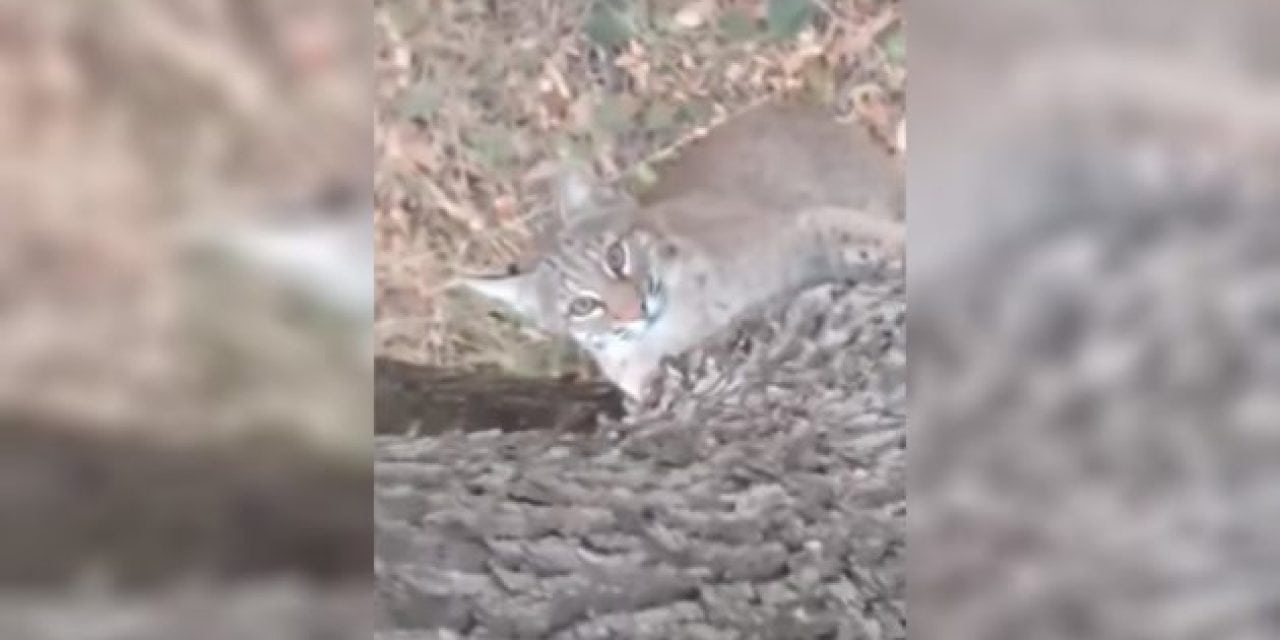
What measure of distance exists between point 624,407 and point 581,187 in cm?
20

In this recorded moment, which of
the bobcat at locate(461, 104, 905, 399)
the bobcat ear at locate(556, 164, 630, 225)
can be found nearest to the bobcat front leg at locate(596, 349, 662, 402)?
the bobcat at locate(461, 104, 905, 399)

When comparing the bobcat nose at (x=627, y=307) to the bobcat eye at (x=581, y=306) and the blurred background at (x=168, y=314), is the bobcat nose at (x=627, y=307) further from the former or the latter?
the blurred background at (x=168, y=314)

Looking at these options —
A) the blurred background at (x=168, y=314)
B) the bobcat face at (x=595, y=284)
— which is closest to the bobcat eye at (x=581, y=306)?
the bobcat face at (x=595, y=284)

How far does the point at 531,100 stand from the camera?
151 centimetres

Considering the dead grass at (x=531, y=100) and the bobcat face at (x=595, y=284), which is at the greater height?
the dead grass at (x=531, y=100)

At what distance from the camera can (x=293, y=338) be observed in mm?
1436

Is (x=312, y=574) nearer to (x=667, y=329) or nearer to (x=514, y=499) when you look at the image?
(x=514, y=499)

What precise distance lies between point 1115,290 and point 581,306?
0.46 metres

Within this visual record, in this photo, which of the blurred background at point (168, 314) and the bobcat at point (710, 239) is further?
the bobcat at point (710, 239)

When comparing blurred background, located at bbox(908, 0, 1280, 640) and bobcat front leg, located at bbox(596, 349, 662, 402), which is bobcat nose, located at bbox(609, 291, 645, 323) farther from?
blurred background, located at bbox(908, 0, 1280, 640)

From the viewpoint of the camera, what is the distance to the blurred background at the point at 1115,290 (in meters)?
1.50

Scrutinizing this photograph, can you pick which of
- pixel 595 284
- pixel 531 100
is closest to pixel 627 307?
pixel 595 284

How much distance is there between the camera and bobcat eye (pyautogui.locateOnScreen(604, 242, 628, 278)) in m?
1.55

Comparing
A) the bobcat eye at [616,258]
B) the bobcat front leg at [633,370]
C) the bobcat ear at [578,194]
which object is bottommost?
the bobcat front leg at [633,370]
